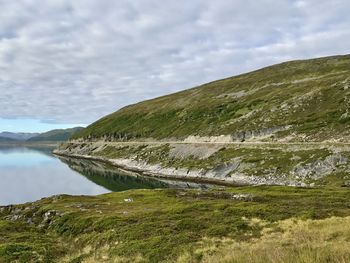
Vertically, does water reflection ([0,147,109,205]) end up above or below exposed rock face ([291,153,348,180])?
below

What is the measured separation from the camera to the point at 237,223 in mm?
33125

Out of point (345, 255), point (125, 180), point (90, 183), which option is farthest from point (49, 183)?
point (345, 255)

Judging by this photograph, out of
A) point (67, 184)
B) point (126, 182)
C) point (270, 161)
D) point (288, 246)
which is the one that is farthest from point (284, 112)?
point (288, 246)

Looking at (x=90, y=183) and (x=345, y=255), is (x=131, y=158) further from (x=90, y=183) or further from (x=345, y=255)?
(x=345, y=255)

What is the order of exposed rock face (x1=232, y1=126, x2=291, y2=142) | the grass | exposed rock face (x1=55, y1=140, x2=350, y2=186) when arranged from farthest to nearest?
1. exposed rock face (x1=232, y1=126, x2=291, y2=142)
2. exposed rock face (x1=55, y1=140, x2=350, y2=186)
3. the grass

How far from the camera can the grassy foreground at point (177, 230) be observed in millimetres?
22109

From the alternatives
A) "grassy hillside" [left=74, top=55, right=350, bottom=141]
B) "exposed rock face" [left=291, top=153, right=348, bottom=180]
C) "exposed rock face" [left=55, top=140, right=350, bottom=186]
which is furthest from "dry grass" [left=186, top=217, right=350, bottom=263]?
"grassy hillside" [left=74, top=55, right=350, bottom=141]

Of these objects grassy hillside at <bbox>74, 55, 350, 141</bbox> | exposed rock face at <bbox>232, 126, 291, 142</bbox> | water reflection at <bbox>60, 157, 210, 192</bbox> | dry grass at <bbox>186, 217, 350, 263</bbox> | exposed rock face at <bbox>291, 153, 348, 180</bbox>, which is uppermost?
grassy hillside at <bbox>74, 55, 350, 141</bbox>

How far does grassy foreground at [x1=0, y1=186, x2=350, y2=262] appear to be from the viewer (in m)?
22.1

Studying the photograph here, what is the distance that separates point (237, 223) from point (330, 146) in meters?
64.2

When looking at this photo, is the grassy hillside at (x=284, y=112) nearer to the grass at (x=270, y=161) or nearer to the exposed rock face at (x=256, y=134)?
the exposed rock face at (x=256, y=134)

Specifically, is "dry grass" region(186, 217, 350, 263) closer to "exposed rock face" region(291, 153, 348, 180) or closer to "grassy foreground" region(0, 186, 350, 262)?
"grassy foreground" region(0, 186, 350, 262)

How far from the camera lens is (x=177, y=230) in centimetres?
3256

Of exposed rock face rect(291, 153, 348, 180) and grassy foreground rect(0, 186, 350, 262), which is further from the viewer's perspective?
exposed rock face rect(291, 153, 348, 180)
